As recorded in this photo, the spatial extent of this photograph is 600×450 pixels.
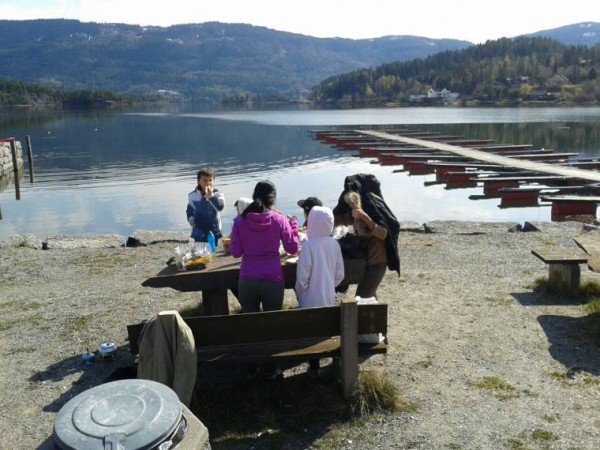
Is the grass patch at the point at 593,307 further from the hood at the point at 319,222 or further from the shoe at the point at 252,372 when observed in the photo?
the shoe at the point at 252,372

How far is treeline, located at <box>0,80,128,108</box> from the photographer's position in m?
164

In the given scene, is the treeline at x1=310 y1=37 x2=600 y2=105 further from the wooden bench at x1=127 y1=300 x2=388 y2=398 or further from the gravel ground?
the wooden bench at x1=127 y1=300 x2=388 y2=398

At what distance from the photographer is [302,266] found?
573 centimetres

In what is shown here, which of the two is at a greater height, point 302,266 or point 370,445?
point 302,266

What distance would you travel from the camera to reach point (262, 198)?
18.2 ft

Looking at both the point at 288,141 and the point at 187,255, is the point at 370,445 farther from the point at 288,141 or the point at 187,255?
the point at 288,141

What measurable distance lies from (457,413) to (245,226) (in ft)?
Answer: 7.98

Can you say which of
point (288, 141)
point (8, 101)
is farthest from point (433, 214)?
point (8, 101)

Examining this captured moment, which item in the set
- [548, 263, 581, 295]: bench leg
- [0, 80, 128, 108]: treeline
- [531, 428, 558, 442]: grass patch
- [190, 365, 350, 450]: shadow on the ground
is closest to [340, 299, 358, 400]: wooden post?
[190, 365, 350, 450]: shadow on the ground

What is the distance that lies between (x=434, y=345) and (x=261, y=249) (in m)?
2.26

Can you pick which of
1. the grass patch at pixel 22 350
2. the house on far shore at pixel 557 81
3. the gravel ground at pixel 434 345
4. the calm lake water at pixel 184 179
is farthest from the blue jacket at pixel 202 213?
the house on far shore at pixel 557 81

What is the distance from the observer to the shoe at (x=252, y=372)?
573cm

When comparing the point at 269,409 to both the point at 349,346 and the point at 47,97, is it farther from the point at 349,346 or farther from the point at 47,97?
the point at 47,97

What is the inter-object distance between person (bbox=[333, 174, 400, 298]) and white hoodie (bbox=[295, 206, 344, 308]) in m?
0.44
